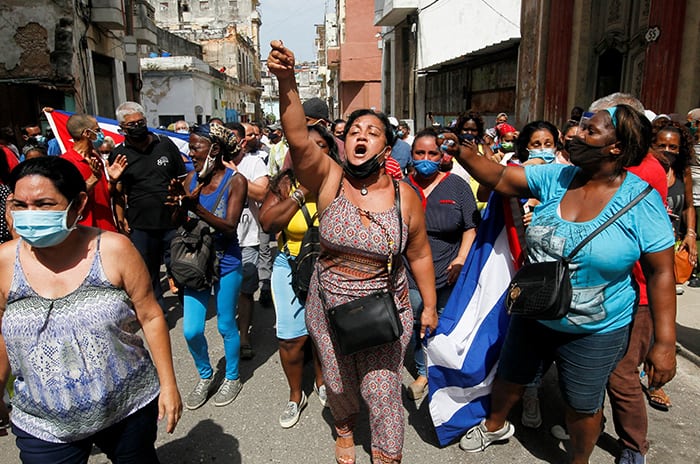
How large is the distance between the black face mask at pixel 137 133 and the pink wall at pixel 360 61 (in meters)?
27.5

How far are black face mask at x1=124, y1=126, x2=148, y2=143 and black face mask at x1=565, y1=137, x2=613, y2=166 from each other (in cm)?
375

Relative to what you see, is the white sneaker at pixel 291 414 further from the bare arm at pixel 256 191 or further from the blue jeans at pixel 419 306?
the bare arm at pixel 256 191

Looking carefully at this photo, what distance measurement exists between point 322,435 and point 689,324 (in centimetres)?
369

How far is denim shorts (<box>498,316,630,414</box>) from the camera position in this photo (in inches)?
97.2

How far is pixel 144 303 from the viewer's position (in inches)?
81.0

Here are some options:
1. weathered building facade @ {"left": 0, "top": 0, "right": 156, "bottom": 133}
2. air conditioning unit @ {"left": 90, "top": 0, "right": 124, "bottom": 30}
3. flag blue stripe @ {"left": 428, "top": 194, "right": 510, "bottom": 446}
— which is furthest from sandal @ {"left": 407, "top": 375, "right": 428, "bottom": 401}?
Answer: air conditioning unit @ {"left": 90, "top": 0, "right": 124, "bottom": 30}

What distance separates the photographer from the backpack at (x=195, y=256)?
10.9 ft

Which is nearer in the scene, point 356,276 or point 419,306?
point 356,276

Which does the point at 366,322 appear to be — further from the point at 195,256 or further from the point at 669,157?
the point at 669,157

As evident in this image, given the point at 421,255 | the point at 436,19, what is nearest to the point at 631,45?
the point at 421,255

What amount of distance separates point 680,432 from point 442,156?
235 centimetres

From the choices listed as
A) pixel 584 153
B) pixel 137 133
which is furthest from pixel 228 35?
pixel 584 153

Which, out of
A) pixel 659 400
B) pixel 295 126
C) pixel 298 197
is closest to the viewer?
pixel 295 126

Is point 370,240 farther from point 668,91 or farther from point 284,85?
point 668,91
